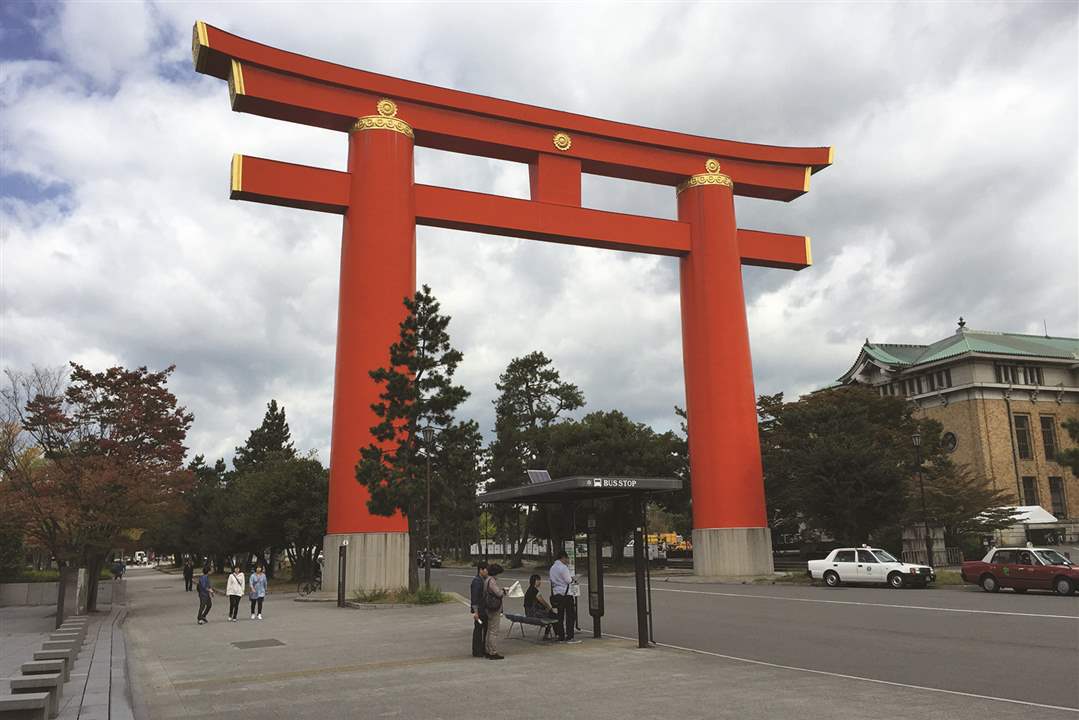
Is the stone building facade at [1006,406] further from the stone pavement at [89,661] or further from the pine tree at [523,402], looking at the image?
the stone pavement at [89,661]

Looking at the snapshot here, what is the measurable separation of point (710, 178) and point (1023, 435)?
1574 inches

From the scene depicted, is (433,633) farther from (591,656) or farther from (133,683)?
(133,683)

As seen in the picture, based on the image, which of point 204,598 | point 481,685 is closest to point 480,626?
point 481,685

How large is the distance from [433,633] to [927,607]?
12.8 metres

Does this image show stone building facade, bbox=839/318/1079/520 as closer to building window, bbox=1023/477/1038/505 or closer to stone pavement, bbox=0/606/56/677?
building window, bbox=1023/477/1038/505

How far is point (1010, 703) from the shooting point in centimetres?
876

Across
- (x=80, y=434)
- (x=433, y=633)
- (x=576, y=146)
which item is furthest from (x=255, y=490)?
(x=433, y=633)

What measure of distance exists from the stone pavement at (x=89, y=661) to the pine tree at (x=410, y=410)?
28.8 feet

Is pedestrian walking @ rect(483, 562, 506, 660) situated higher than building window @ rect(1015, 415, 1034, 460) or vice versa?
building window @ rect(1015, 415, 1034, 460)

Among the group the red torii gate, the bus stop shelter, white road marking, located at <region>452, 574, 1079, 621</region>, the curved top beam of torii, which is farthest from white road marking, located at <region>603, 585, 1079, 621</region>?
the curved top beam of torii

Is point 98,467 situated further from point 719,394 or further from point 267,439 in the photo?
point 267,439

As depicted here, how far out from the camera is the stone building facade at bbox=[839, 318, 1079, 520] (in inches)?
2324

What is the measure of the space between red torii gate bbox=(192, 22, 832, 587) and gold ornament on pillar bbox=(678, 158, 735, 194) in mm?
68

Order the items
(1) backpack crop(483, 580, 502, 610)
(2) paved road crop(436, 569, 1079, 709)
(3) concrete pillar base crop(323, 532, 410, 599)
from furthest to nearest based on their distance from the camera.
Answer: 1. (3) concrete pillar base crop(323, 532, 410, 599)
2. (1) backpack crop(483, 580, 502, 610)
3. (2) paved road crop(436, 569, 1079, 709)
